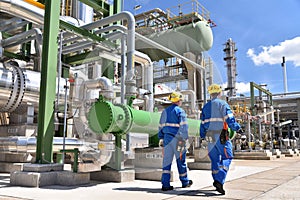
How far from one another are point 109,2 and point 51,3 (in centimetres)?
343

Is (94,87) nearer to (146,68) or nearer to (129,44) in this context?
(129,44)

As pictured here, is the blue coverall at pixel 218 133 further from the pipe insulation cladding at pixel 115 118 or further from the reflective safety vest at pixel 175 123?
the pipe insulation cladding at pixel 115 118

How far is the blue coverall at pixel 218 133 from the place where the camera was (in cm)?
357

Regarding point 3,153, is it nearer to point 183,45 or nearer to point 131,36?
point 131,36

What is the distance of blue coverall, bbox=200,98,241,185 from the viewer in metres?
3.57

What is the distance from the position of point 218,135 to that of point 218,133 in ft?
0.09

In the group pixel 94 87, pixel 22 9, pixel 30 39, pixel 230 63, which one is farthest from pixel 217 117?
pixel 230 63

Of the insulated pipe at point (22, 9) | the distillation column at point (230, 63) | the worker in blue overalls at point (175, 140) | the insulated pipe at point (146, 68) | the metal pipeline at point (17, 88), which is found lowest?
the worker in blue overalls at point (175, 140)

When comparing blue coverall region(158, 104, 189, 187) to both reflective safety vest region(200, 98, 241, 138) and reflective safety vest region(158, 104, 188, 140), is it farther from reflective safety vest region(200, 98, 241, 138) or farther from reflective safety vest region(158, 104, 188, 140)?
reflective safety vest region(200, 98, 241, 138)

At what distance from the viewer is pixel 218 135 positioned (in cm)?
364

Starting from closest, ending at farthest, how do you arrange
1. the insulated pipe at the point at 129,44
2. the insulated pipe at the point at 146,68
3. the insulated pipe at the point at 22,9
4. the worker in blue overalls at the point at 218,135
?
the worker in blue overalls at the point at 218,135 → the insulated pipe at the point at 129,44 → the insulated pipe at the point at 22,9 → the insulated pipe at the point at 146,68

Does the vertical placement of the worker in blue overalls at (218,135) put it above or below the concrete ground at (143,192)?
above

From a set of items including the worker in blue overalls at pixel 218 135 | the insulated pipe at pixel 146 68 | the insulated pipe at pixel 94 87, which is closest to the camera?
the worker in blue overalls at pixel 218 135

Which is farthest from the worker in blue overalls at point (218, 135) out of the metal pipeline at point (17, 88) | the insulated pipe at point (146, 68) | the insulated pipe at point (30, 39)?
the insulated pipe at point (30, 39)
